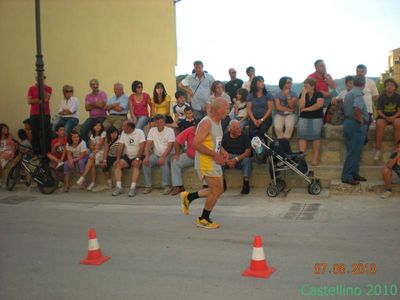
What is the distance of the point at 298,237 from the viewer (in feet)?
21.3

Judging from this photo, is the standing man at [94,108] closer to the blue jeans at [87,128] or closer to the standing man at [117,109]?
the blue jeans at [87,128]

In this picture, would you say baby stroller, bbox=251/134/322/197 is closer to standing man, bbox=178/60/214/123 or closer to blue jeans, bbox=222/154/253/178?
blue jeans, bbox=222/154/253/178

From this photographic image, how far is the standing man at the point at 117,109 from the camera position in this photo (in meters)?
11.7

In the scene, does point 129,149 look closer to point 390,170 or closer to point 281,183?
point 281,183

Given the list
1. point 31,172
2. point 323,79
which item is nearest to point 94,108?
point 31,172

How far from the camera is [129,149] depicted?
10.5 meters

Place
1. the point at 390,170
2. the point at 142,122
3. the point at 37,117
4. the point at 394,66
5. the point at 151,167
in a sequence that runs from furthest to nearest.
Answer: the point at 394,66 → the point at 37,117 → the point at 142,122 → the point at 151,167 → the point at 390,170

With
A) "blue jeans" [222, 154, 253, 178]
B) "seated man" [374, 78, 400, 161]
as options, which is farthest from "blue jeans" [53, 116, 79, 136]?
"seated man" [374, 78, 400, 161]

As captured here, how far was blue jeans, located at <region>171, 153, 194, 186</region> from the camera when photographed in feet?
32.7

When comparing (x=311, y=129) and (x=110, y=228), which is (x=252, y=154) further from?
(x=110, y=228)

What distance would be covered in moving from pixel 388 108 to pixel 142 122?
17.4ft

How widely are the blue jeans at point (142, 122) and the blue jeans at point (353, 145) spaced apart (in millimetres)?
4506

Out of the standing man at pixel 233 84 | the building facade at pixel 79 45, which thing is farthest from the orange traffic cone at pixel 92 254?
the building facade at pixel 79 45

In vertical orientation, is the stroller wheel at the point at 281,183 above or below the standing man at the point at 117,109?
below
